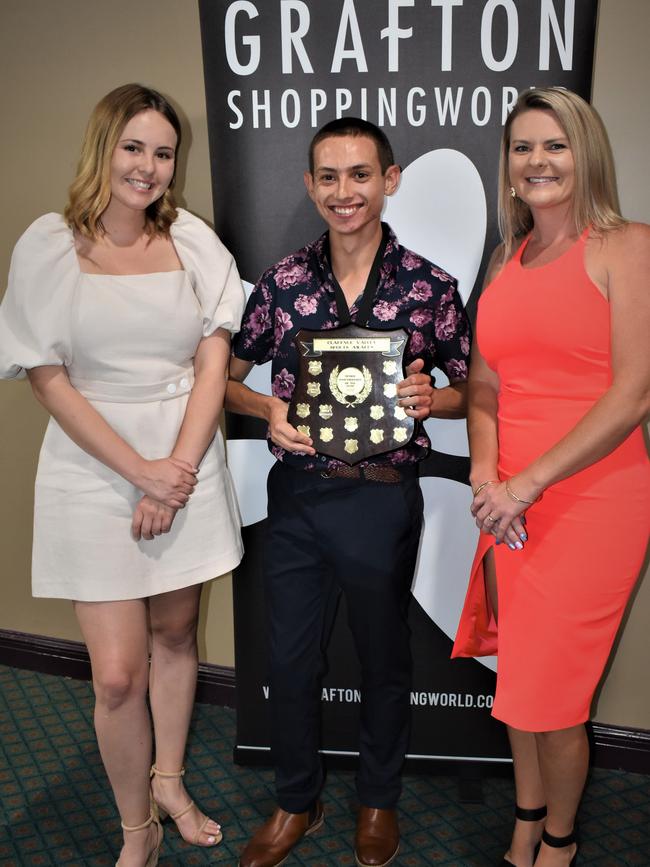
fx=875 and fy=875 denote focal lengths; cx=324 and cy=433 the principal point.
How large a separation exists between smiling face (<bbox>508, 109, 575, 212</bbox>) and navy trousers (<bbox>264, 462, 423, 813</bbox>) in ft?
2.47

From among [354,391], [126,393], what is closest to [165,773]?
[126,393]

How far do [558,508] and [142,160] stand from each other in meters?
1.27

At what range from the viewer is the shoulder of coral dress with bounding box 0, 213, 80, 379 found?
6.66 ft

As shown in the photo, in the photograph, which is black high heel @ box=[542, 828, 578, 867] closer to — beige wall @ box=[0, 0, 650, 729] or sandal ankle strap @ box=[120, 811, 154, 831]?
beige wall @ box=[0, 0, 650, 729]

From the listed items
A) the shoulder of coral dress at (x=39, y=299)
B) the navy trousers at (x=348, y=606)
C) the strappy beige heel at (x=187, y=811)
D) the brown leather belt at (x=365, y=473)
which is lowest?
the strappy beige heel at (x=187, y=811)

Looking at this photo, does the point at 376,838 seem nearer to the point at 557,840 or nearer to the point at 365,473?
the point at 557,840

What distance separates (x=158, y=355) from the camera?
217 cm

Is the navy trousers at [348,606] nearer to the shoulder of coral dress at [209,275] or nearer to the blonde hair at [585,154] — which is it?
the shoulder of coral dress at [209,275]

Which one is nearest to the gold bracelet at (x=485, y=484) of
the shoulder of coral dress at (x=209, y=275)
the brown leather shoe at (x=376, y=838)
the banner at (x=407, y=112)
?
the banner at (x=407, y=112)

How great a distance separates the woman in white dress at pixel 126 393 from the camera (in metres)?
2.06

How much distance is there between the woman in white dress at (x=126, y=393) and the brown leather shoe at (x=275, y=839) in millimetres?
280

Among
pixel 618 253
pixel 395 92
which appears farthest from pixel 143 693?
pixel 395 92

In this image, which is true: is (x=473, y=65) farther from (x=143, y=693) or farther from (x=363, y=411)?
(x=143, y=693)

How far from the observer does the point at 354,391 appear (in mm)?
2141
